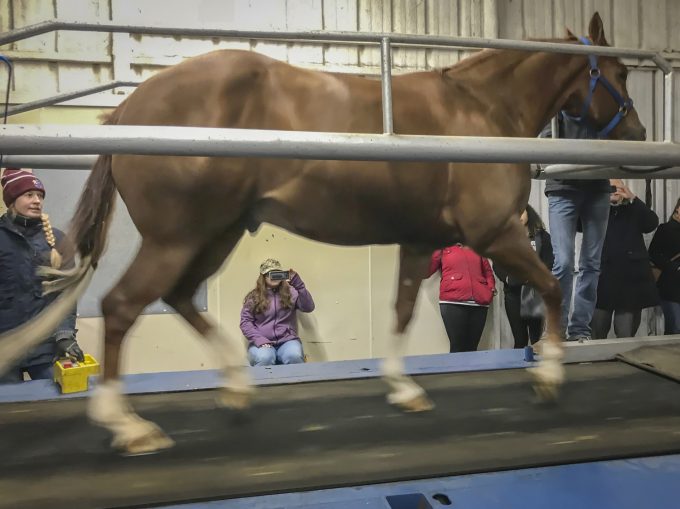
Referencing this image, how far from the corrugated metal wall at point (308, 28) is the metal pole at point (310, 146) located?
217cm

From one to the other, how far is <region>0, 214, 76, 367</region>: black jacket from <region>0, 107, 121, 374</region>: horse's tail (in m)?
0.67

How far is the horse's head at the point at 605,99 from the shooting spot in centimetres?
174

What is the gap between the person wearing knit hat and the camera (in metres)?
2.04

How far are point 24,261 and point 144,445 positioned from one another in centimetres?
118

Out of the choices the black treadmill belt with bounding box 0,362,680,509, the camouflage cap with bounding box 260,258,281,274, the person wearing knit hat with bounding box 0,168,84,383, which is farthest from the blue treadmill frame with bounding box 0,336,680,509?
the camouflage cap with bounding box 260,258,281,274

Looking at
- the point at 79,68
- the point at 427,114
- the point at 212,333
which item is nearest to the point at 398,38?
the point at 427,114

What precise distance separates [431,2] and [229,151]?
3.08 m

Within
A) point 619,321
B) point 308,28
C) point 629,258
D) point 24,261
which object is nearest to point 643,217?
point 629,258

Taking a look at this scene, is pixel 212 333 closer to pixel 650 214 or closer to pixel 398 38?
pixel 398 38

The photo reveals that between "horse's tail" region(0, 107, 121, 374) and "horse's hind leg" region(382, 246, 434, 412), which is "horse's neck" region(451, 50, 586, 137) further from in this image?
"horse's tail" region(0, 107, 121, 374)

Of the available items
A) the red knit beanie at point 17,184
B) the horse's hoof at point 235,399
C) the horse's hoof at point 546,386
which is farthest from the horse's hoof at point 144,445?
the red knit beanie at point 17,184

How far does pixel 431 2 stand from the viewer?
3.62 metres

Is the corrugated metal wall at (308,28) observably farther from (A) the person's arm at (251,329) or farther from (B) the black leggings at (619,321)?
(A) the person's arm at (251,329)

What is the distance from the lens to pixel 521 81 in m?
1.68
